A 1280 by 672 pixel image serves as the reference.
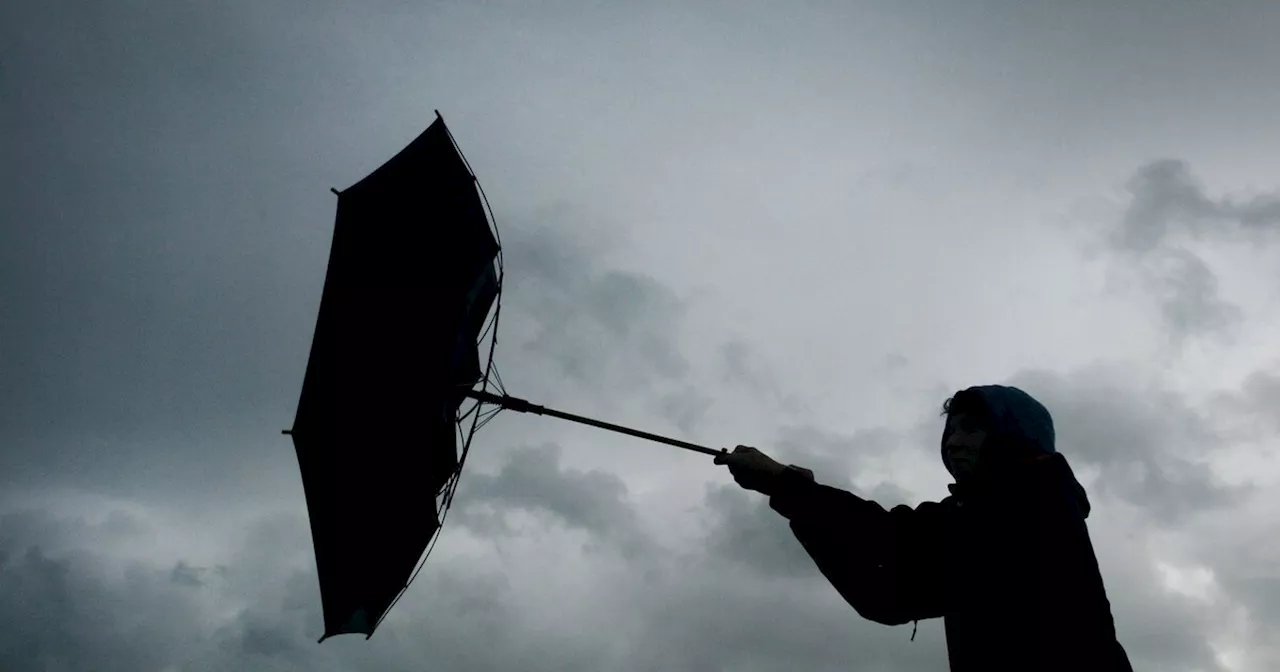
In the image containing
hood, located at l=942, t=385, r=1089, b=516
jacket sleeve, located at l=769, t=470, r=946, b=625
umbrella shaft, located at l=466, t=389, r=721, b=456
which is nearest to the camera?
hood, located at l=942, t=385, r=1089, b=516

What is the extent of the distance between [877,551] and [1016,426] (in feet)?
3.73

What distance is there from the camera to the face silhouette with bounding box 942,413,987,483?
4.26m

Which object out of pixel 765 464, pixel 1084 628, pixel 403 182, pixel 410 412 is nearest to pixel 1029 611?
pixel 1084 628

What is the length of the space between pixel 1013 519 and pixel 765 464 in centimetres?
185

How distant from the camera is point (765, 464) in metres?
5.18

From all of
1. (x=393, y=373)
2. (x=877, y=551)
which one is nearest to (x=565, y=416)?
(x=393, y=373)

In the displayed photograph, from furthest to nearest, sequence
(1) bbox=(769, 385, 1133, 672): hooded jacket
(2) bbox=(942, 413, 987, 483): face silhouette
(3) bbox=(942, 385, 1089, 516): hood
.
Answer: (2) bbox=(942, 413, 987, 483): face silhouette → (3) bbox=(942, 385, 1089, 516): hood → (1) bbox=(769, 385, 1133, 672): hooded jacket

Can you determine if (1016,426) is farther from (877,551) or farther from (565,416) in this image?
(565,416)

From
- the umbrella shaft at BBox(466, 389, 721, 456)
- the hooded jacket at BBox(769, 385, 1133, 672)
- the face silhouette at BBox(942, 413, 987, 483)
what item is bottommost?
the hooded jacket at BBox(769, 385, 1133, 672)

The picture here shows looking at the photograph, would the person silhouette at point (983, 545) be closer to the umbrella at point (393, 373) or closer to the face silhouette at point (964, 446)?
the face silhouette at point (964, 446)

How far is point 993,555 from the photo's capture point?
365 cm

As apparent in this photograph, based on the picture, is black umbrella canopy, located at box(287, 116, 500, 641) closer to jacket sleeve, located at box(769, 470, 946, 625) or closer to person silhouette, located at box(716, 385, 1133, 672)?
person silhouette, located at box(716, 385, 1133, 672)

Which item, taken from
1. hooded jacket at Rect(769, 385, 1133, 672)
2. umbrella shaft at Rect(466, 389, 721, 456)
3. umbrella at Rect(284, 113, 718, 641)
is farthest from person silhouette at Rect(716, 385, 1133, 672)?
umbrella at Rect(284, 113, 718, 641)

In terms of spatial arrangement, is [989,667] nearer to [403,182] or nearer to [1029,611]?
[1029,611]
